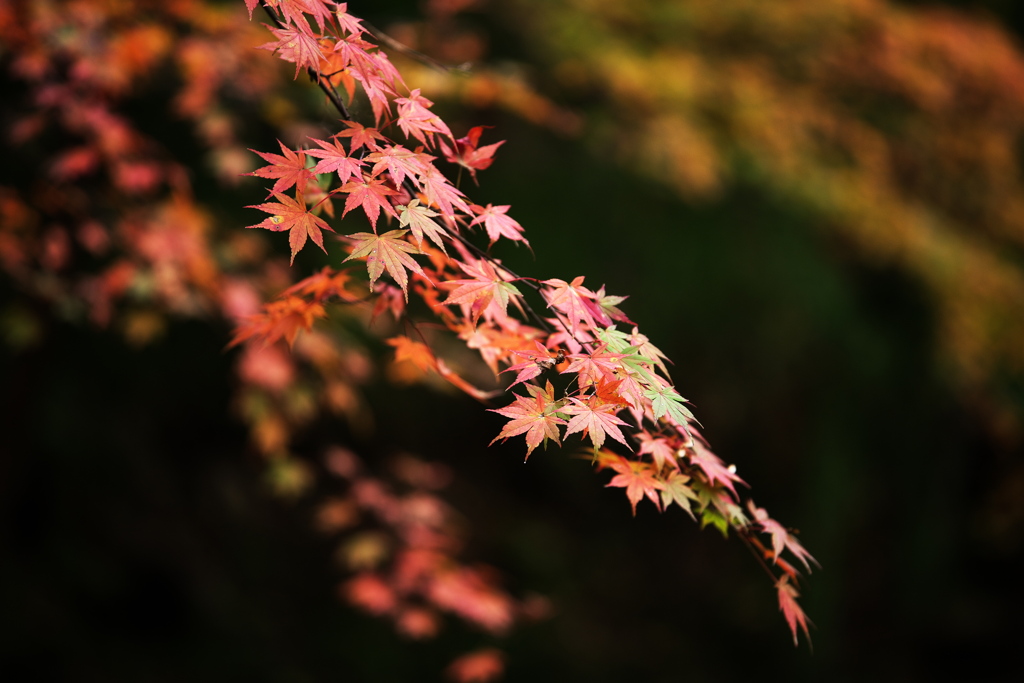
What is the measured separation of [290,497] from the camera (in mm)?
4320

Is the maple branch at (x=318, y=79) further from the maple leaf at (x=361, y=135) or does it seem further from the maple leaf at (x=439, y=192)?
the maple leaf at (x=439, y=192)

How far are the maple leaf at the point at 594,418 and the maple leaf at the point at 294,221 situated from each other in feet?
1.62

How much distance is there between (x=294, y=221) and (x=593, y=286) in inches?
118

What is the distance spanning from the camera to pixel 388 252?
43.5 inches

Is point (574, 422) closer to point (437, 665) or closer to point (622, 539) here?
point (437, 665)

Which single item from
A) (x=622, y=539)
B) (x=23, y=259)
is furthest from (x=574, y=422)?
(x=622, y=539)

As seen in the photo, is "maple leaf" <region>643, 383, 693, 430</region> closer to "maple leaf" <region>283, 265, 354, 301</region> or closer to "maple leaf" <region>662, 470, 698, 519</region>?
"maple leaf" <region>662, 470, 698, 519</region>

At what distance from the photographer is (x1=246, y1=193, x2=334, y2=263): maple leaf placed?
1.10 metres

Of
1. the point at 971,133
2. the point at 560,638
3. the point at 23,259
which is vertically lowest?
the point at 560,638

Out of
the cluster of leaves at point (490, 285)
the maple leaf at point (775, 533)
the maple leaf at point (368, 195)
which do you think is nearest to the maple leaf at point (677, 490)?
the cluster of leaves at point (490, 285)

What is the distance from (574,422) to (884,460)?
16.9ft

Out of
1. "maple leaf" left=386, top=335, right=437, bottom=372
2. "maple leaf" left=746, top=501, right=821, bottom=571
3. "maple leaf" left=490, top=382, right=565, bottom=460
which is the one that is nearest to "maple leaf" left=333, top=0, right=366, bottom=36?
"maple leaf" left=386, top=335, right=437, bottom=372

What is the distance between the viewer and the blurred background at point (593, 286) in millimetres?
2941

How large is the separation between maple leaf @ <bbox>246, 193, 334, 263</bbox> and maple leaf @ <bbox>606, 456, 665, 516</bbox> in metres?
0.69
